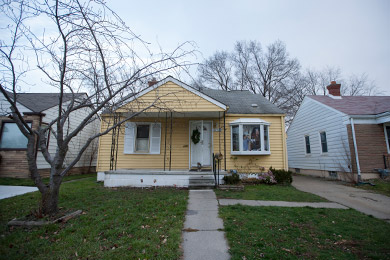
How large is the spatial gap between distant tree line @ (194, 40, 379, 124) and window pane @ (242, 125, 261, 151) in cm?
1330

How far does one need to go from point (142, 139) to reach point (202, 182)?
414 centimetres

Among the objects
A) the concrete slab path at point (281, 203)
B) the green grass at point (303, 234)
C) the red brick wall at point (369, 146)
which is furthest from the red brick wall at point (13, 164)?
the red brick wall at point (369, 146)

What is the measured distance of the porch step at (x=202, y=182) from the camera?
7508 millimetres

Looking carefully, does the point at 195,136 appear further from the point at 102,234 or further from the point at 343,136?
the point at 343,136

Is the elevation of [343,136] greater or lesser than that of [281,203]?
greater

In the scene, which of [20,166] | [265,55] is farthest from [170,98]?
[265,55]

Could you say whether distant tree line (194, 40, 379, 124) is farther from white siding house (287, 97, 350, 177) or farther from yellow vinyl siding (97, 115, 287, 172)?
yellow vinyl siding (97, 115, 287, 172)

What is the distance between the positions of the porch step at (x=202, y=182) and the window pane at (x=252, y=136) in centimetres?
279

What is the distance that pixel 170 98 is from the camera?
346 inches

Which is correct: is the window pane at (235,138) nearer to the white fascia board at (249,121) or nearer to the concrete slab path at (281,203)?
the white fascia board at (249,121)

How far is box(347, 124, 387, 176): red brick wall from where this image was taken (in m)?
9.47

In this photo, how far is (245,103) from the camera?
1106 centimetres

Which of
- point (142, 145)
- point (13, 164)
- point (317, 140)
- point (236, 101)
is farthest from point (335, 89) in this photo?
point (13, 164)

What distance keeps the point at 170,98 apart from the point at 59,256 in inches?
274
